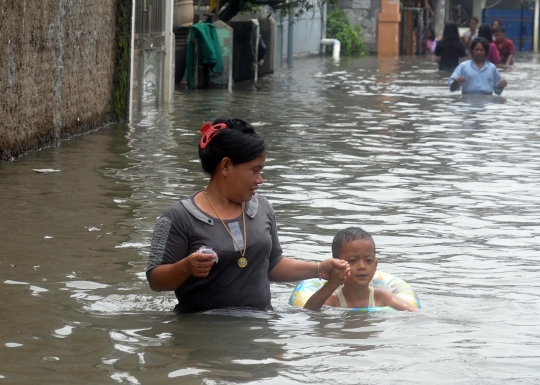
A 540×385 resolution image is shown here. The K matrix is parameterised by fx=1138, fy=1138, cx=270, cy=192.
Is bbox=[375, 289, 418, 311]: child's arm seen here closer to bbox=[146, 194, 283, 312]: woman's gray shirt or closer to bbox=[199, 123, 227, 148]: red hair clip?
bbox=[146, 194, 283, 312]: woman's gray shirt

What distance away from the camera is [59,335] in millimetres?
5582

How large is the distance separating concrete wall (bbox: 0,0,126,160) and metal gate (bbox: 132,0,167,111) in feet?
4.28

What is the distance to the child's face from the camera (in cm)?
598

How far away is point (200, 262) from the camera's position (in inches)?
195

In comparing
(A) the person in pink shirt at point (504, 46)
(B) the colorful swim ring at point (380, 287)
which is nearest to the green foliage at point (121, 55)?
(B) the colorful swim ring at point (380, 287)

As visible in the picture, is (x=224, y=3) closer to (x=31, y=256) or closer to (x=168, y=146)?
(x=168, y=146)

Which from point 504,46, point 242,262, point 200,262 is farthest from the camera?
point 504,46

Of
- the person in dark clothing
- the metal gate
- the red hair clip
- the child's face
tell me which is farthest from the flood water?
the person in dark clothing

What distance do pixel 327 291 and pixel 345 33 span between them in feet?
131

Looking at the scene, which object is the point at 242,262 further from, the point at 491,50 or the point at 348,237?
the point at 491,50

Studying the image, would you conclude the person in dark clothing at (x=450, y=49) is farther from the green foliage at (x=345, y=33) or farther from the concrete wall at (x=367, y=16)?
the concrete wall at (x=367, y=16)

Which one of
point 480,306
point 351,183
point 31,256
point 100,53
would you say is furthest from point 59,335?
point 100,53

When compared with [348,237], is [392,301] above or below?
below

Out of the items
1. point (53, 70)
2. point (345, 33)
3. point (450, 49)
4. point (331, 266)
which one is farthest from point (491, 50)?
point (331, 266)
